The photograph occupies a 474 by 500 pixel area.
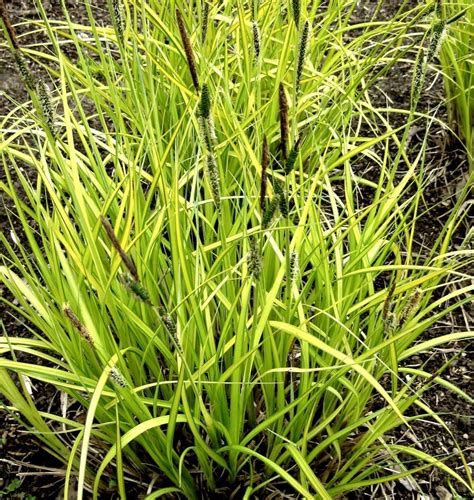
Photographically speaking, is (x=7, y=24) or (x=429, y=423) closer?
(x=7, y=24)

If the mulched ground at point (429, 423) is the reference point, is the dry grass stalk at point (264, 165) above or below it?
above

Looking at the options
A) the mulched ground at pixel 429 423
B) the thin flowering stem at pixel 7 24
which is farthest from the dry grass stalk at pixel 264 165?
the mulched ground at pixel 429 423

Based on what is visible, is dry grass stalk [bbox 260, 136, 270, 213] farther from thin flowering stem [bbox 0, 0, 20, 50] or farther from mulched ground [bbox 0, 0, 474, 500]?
mulched ground [bbox 0, 0, 474, 500]

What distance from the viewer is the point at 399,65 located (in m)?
2.98

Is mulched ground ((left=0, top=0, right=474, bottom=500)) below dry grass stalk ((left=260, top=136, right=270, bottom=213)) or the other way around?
below

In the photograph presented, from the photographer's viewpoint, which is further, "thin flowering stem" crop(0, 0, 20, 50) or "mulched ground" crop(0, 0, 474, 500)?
"mulched ground" crop(0, 0, 474, 500)

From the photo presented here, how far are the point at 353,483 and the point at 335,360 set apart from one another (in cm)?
28

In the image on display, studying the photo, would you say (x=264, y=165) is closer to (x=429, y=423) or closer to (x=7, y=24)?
(x=7, y=24)

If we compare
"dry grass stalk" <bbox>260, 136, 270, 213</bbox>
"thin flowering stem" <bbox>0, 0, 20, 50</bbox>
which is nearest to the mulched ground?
"thin flowering stem" <bbox>0, 0, 20, 50</bbox>

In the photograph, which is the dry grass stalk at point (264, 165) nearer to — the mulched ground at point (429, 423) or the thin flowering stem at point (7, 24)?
the thin flowering stem at point (7, 24)

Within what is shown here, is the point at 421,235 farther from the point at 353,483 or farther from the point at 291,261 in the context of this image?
the point at 291,261

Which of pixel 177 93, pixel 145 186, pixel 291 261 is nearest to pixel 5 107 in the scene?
pixel 145 186

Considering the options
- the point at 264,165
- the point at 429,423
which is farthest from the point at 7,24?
the point at 429,423

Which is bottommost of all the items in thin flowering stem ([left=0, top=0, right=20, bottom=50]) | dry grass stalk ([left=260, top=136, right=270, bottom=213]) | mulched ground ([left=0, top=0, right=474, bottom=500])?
mulched ground ([left=0, top=0, right=474, bottom=500])
